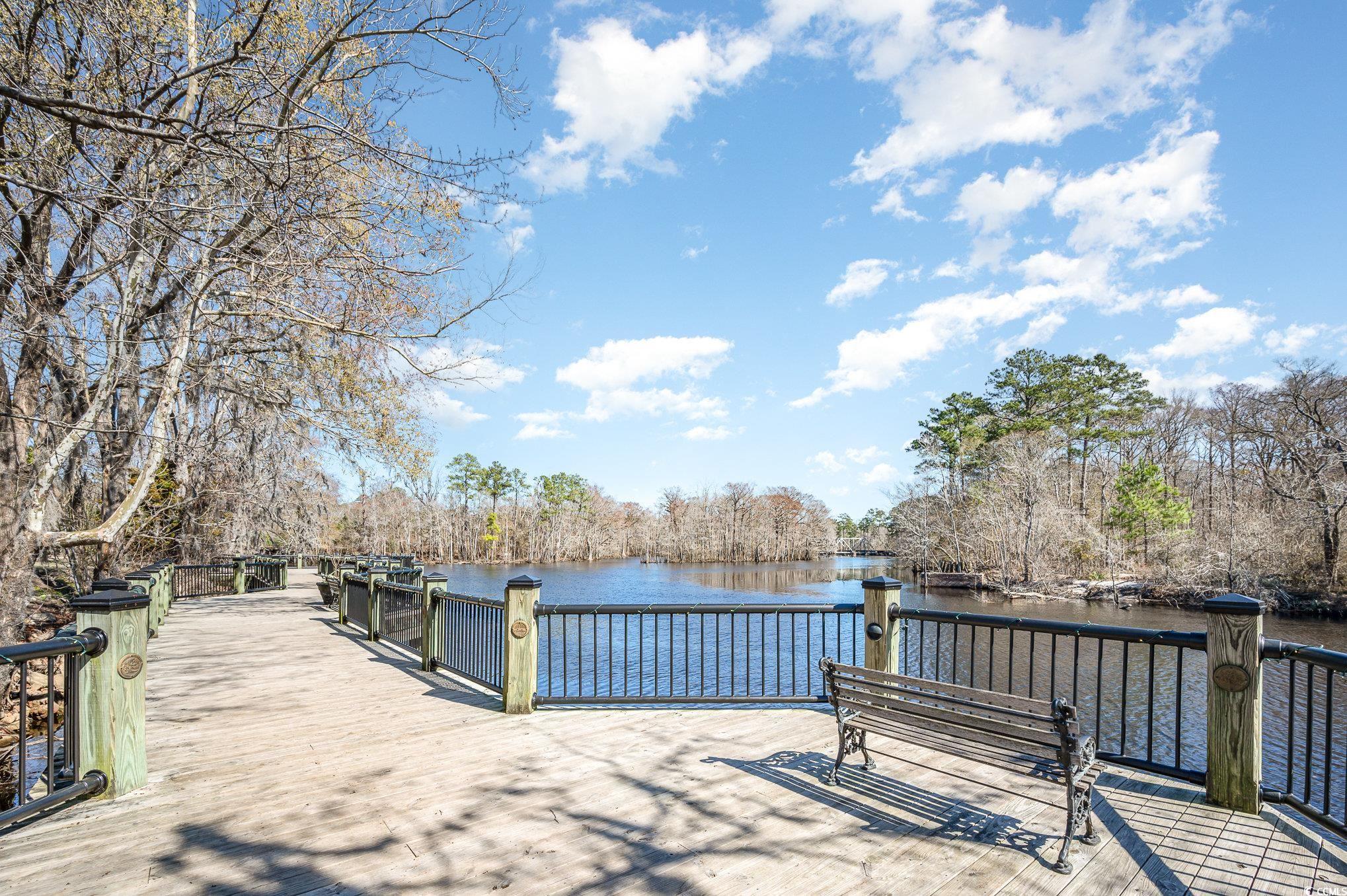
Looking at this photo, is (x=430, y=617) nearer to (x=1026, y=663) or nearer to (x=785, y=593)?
(x=1026, y=663)

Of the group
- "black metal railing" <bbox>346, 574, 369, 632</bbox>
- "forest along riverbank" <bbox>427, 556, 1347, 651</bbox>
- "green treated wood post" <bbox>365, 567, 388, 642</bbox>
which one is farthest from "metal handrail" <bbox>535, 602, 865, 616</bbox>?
"forest along riverbank" <bbox>427, 556, 1347, 651</bbox>

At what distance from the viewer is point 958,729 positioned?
340 centimetres

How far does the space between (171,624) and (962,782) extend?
1384cm

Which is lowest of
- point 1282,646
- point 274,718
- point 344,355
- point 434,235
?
point 274,718

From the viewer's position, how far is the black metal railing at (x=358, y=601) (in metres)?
10.6

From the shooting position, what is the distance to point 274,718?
5.69m

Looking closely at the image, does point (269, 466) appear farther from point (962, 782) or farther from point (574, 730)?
point (962, 782)

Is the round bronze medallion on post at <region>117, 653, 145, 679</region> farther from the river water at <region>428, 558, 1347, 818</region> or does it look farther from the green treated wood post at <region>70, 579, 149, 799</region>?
the river water at <region>428, 558, 1347, 818</region>

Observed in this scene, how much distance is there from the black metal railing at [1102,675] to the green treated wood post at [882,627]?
0.09 metres

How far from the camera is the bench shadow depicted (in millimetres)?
3246

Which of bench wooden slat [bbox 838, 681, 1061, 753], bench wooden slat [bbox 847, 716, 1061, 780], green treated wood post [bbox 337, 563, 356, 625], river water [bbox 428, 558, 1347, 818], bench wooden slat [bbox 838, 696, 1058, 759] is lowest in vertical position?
river water [bbox 428, 558, 1347, 818]

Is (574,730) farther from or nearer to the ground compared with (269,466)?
nearer to the ground

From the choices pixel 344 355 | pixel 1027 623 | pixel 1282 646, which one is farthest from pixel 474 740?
pixel 344 355

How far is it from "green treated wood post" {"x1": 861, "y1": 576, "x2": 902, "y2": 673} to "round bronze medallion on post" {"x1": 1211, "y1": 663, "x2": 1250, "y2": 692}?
6.48 ft
